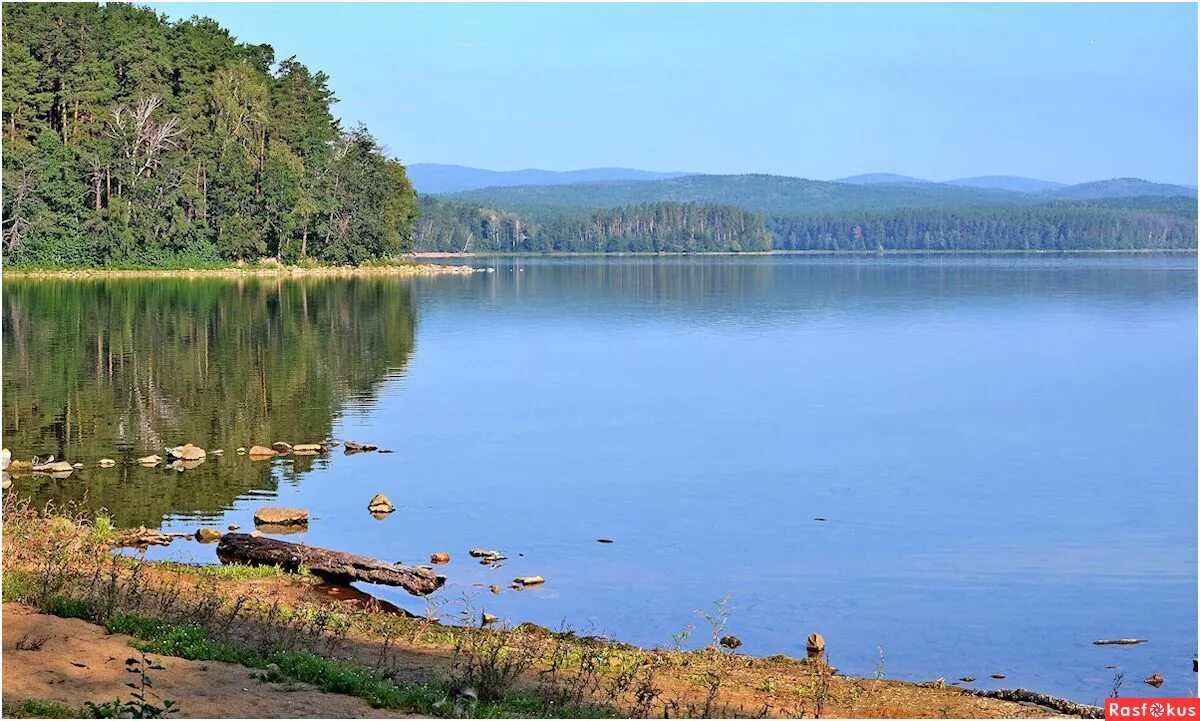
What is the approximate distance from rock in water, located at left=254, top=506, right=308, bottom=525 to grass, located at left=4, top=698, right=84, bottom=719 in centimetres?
1049

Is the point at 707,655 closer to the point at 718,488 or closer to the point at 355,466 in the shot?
the point at 718,488

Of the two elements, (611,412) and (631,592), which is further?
(611,412)

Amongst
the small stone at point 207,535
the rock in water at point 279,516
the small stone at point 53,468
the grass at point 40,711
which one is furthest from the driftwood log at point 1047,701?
the small stone at point 53,468

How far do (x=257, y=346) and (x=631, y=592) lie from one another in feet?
97.7

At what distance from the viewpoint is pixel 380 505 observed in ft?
71.5

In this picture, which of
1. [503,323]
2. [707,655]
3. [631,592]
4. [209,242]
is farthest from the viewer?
[209,242]

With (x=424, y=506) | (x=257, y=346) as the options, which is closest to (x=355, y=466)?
(x=424, y=506)

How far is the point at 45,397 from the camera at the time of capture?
32.3 meters

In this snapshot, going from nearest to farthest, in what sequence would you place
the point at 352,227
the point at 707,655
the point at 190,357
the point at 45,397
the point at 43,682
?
the point at 43,682, the point at 707,655, the point at 45,397, the point at 190,357, the point at 352,227

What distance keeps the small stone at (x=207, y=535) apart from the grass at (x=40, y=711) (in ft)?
30.0

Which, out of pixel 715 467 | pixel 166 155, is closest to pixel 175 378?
pixel 715 467

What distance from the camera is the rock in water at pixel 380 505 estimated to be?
2170 centimetres

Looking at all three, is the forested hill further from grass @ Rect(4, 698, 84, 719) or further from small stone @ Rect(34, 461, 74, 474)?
grass @ Rect(4, 698, 84, 719)

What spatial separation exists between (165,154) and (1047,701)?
82.6m
